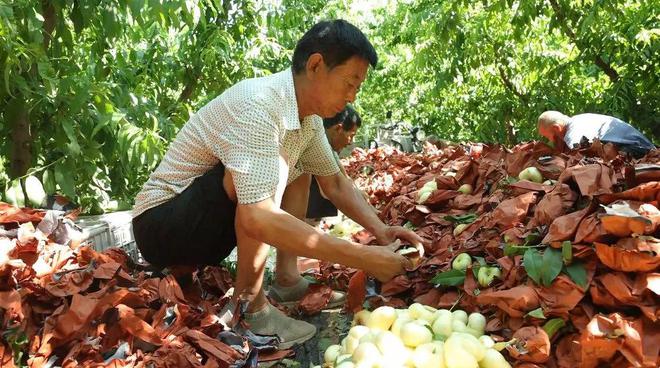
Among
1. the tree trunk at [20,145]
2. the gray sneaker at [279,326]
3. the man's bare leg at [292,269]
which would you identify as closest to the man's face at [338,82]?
the man's bare leg at [292,269]

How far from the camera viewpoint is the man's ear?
2143 millimetres

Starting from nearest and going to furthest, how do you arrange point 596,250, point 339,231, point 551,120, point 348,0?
point 596,250, point 339,231, point 551,120, point 348,0

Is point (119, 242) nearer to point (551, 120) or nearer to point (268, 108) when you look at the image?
point (268, 108)

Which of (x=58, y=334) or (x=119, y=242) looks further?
(x=119, y=242)

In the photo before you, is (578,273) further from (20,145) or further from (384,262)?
(20,145)

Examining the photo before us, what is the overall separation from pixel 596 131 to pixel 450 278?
2560 millimetres

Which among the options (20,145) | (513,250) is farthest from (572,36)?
(20,145)

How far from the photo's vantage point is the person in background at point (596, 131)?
381 centimetres

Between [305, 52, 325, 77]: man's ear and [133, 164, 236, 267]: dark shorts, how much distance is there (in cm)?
48

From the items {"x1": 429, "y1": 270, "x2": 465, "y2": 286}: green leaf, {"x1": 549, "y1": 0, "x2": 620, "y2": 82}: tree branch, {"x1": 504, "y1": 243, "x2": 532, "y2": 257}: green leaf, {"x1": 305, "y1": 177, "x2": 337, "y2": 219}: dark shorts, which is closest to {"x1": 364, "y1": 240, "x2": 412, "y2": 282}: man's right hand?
{"x1": 429, "y1": 270, "x2": 465, "y2": 286}: green leaf

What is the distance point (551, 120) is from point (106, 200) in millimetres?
3286

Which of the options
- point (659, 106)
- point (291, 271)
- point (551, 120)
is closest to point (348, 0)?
point (659, 106)

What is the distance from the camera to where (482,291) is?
1.97 metres

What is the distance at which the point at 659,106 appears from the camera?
613cm
